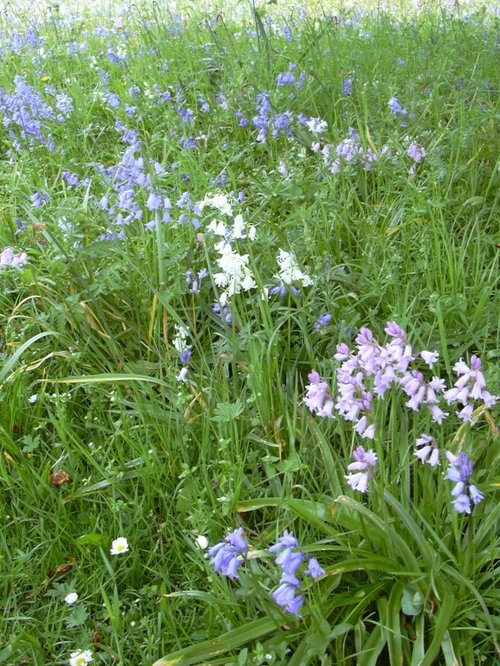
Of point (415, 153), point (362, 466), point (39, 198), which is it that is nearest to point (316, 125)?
point (415, 153)

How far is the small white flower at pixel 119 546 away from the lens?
6.29 ft

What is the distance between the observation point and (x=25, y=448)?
2.23 metres

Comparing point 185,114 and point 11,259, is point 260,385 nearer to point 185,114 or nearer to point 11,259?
point 11,259

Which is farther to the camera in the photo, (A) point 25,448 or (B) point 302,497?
(A) point 25,448

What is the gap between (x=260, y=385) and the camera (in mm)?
2182

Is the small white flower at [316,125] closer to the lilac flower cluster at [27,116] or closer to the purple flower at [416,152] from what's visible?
the purple flower at [416,152]

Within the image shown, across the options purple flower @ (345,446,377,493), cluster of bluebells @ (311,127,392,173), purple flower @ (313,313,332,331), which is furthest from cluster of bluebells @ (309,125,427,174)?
purple flower @ (345,446,377,493)

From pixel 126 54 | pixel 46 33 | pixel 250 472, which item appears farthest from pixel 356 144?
pixel 46 33

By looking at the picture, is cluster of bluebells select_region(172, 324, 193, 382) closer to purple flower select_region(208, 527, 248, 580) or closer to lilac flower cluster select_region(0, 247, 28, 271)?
lilac flower cluster select_region(0, 247, 28, 271)

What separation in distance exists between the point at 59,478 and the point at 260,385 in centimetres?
71

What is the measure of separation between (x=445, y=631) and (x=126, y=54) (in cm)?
495

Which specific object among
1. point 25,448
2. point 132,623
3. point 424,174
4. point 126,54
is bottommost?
point 132,623

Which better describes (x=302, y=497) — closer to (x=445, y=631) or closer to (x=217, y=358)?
(x=445, y=631)

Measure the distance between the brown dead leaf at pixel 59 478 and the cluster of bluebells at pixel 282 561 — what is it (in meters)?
0.87
